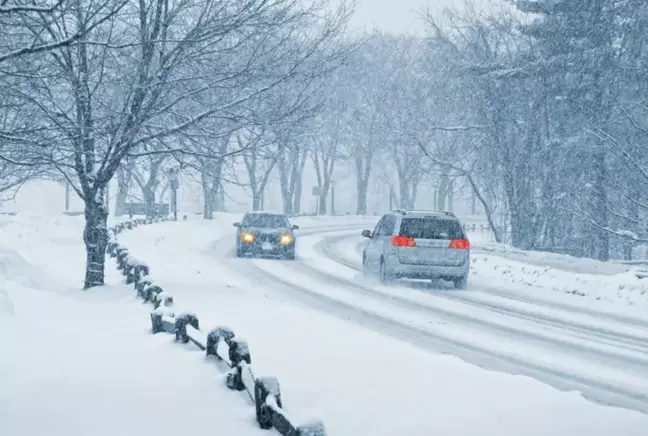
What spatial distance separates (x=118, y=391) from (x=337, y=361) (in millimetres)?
2543

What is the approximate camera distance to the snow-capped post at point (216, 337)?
22.8 ft

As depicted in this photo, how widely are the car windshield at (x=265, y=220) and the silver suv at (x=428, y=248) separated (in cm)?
944

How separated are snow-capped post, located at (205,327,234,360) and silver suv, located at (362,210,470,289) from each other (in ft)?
34.4

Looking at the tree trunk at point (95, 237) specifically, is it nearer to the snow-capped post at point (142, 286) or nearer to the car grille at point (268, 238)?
the snow-capped post at point (142, 286)

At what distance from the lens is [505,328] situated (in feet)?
38.8

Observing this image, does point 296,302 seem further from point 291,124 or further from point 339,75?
point 339,75

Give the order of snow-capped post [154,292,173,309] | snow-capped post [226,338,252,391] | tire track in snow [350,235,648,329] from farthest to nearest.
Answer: tire track in snow [350,235,648,329], snow-capped post [154,292,173,309], snow-capped post [226,338,252,391]

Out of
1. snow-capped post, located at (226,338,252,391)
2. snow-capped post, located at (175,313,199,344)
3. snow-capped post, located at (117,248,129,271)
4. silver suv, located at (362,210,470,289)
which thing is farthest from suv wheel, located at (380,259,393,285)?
snow-capped post, located at (226,338,252,391)

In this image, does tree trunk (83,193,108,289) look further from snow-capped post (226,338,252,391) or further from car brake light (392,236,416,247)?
snow-capped post (226,338,252,391)

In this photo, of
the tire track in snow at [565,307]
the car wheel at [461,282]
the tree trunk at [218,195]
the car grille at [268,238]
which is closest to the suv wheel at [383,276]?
the car wheel at [461,282]

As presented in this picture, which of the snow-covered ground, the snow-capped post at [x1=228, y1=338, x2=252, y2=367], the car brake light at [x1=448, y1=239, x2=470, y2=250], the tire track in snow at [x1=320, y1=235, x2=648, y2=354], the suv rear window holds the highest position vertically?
the suv rear window

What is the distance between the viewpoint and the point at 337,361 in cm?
Result: 798

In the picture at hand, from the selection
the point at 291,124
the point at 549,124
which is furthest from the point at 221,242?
the point at 291,124

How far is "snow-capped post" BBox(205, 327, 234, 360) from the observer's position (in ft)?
22.8
